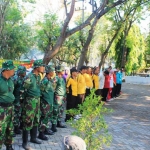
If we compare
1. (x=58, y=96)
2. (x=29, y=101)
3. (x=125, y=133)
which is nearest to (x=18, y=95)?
(x=29, y=101)

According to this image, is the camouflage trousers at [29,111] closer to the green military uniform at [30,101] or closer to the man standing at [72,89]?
the green military uniform at [30,101]

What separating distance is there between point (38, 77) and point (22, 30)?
3310 centimetres

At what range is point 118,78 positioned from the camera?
1375cm

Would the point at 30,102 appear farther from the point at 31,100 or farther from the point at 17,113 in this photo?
the point at 17,113

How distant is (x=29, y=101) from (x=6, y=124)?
706mm

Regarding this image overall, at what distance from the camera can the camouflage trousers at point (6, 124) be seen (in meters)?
4.19

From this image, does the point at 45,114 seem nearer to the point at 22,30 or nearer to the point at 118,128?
the point at 118,128

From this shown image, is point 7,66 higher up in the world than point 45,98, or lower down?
higher up

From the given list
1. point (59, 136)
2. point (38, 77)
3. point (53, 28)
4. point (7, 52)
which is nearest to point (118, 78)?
point (59, 136)

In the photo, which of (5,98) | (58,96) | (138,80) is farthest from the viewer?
(138,80)

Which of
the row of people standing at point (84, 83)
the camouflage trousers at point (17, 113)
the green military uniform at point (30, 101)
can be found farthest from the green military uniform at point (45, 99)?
the row of people standing at point (84, 83)

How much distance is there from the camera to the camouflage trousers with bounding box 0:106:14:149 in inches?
165

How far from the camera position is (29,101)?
192 inches

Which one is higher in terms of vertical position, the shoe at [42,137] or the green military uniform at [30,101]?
the green military uniform at [30,101]
